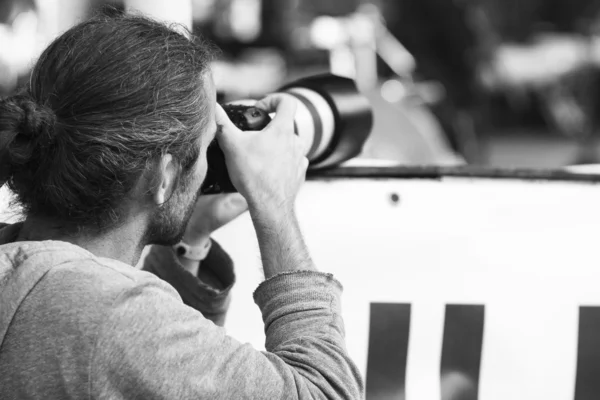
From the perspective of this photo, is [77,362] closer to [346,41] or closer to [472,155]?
[346,41]

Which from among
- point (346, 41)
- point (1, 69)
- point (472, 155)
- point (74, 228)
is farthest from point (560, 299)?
point (1, 69)

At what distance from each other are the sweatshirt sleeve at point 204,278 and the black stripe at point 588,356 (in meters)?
0.59

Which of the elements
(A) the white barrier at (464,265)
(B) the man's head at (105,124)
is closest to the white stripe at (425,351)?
(A) the white barrier at (464,265)

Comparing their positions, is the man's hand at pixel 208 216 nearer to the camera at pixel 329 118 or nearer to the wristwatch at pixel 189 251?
the wristwatch at pixel 189 251

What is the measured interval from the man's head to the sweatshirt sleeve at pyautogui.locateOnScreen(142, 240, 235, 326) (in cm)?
29

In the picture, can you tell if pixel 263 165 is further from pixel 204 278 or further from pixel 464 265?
pixel 464 265

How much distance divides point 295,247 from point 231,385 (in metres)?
0.25

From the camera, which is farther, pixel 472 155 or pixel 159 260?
pixel 472 155

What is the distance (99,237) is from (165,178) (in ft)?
0.34

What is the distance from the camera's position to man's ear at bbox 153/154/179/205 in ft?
3.50

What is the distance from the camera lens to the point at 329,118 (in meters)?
1.46

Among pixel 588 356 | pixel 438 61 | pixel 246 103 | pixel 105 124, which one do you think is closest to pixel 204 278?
pixel 246 103

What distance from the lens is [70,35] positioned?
1.06 meters

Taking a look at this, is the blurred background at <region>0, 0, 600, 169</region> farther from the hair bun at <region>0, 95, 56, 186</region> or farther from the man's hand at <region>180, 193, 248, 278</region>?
the hair bun at <region>0, 95, 56, 186</region>
